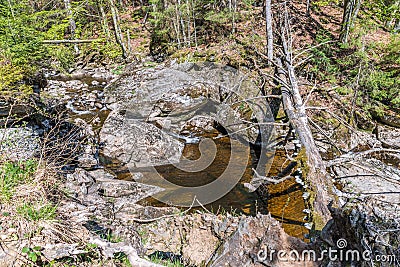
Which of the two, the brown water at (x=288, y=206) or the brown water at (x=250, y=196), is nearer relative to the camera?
the brown water at (x=288, y=206)

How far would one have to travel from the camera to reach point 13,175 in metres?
3.21

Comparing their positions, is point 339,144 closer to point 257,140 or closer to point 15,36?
point 257,140

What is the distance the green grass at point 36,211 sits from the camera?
2.79m

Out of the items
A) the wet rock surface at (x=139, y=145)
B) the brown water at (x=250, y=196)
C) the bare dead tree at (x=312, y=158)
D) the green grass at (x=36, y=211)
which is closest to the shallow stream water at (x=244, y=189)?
the brown water at (x=250, y=196)

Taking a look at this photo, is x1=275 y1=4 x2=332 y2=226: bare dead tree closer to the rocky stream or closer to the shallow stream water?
the rocky stream

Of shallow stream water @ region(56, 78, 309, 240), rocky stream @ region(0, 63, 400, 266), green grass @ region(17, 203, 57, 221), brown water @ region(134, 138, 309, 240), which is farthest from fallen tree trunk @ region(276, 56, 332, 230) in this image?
green grass @ region(17, 203, 57, 221)

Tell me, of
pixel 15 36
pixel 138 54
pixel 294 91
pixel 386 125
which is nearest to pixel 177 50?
pixel 138 54

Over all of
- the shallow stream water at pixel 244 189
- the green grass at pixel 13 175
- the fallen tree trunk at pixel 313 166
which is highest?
the green grass at pixel 13 175

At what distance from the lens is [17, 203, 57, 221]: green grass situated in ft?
9.15

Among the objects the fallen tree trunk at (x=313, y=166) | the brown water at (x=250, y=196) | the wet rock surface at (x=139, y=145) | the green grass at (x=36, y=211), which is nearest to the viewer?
the green grass at (x=36, y=211)

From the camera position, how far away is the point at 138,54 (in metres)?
17.1

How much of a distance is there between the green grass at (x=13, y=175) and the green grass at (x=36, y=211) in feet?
0.73

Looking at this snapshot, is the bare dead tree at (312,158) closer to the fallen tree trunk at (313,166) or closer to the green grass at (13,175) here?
the fallen tree trunk at (313,166)

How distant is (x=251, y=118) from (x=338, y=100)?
3272 mm
